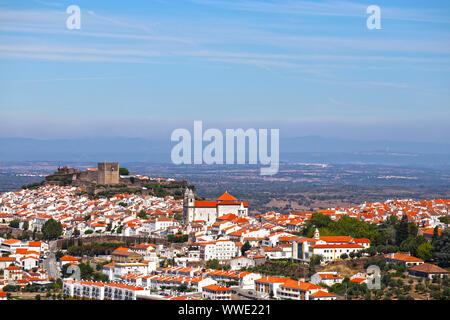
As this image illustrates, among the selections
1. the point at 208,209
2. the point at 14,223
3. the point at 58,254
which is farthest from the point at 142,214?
the point at 58,254

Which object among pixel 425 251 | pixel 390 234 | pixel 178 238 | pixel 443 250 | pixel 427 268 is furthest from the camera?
pixel 178 238

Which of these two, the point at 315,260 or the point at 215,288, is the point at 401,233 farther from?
the point at 215,288

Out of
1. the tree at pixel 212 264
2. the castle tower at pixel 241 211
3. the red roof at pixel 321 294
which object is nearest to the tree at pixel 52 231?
the castle tower at pixel 241 211

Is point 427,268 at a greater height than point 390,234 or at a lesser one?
lesser

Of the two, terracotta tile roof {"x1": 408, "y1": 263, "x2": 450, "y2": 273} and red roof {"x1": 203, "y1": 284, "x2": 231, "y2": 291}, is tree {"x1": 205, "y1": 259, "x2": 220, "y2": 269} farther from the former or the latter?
terracotta tile roof {"x1": 408, "y1": 263, "x2": 450, "y2": 273}

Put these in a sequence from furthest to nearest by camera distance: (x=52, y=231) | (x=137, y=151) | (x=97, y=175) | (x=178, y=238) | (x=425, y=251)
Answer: (x=137, y=151), (x=97, y=175), (x=52, y=231), (x=178, y=238), (x=425, y=251)
